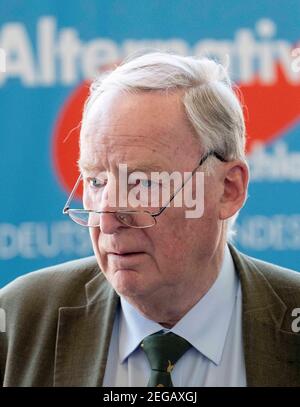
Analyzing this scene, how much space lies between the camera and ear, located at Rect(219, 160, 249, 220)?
6.09 ft

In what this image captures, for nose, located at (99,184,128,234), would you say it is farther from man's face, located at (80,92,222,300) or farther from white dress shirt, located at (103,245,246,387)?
white dress shirt, located at (103,245,246,387)

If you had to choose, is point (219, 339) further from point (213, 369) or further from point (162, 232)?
point (162, 232)

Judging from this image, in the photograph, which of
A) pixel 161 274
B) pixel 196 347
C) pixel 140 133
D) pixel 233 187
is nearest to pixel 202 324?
pixel 196 347

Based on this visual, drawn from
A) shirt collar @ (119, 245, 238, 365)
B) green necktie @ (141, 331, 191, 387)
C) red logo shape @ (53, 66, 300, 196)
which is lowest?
green necktie @ (141, 331, 191, 387)

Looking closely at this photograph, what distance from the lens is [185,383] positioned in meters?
1.77

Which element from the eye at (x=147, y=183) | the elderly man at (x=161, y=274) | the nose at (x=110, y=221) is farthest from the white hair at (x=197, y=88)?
the nose at (x=110, y=221)

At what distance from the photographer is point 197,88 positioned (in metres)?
1.81

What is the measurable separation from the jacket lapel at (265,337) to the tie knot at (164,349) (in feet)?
0.48

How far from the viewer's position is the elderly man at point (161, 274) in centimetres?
170

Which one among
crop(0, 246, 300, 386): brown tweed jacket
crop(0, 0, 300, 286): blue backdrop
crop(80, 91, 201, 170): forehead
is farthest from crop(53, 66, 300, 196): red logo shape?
crop(80, 91, 201, 170): forehead

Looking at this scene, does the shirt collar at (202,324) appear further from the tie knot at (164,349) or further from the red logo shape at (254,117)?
the red logo shape at (254,117)

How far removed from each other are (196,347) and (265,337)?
16 centimetres
